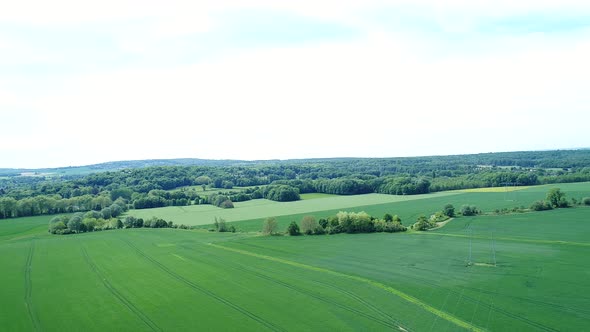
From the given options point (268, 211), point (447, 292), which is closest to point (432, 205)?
point (268, 211)

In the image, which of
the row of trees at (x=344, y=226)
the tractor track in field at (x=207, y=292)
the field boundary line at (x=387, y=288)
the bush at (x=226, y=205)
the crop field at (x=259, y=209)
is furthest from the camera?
the bush at (x=226, y=205)

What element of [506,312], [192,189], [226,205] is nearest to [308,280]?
[506,312]

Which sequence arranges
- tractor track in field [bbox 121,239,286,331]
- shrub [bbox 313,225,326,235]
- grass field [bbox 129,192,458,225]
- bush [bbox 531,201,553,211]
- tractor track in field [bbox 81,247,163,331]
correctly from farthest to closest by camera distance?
grass field [bbox 129,192,458,225], bush [bbox 531,201,553,211], shrub [bbox 313,225,326,235], tractor track in field [bbox 81,247,163,331], tractor track in field [bbox 121,239,286,331]

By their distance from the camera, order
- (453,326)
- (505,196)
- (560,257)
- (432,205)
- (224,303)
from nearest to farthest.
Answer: (453,326), (224,303), (560,257), (432,205), (505,196)

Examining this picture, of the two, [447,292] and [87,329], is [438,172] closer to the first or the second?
[447,292]

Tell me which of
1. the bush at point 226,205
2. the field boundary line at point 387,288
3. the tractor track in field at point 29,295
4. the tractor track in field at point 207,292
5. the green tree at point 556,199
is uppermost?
the green tree at point 556,199

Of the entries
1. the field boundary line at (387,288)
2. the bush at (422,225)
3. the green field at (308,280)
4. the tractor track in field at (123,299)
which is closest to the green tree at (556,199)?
the green field at (308,280)

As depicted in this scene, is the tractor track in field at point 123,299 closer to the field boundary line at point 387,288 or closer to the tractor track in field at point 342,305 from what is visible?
the tractor track in field at point 342,305

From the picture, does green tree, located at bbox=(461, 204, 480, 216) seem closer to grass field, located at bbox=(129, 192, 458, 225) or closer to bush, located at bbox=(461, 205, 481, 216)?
bush, located at bbox=(461, 205, 481, 216)

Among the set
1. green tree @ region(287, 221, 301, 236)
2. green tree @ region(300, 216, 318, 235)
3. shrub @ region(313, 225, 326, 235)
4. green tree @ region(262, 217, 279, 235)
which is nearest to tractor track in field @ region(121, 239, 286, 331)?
green tree @ region(262, 217, 279, 235)
